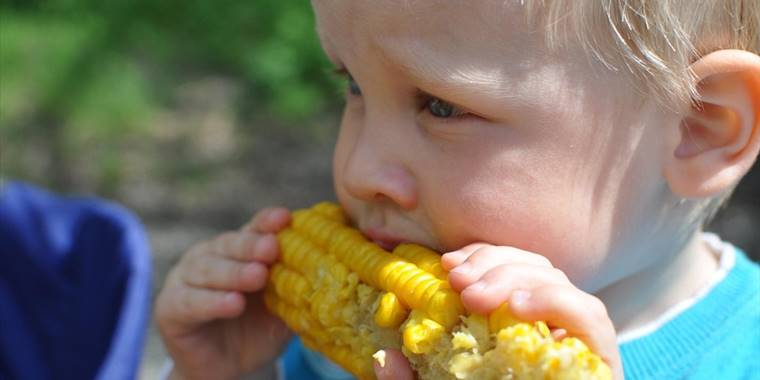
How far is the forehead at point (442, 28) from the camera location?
1542 millimetres

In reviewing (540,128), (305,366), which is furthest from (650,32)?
(305,366)

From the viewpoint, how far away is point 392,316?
1.59 m

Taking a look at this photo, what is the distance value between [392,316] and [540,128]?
0.36m

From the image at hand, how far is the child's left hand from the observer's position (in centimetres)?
138

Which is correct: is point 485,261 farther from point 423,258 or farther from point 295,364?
point 295,364

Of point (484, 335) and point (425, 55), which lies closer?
point (484, 335)

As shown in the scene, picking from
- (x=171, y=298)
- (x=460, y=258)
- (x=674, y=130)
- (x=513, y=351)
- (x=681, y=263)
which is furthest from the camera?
(x=171, y=298)

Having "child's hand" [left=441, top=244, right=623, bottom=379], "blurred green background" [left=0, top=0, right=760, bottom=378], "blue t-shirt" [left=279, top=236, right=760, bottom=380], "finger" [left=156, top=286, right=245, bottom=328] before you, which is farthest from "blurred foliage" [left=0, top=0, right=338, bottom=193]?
"child's hand" [left=441, top=244, right=623, bottom=379]

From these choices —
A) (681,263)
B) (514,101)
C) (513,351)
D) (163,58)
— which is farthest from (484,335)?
(163,58)

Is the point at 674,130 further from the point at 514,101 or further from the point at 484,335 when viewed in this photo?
the point at 484,335

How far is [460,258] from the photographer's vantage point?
1568 millimetres

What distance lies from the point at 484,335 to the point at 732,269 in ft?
2.78

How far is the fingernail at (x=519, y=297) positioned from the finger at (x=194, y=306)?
80cm

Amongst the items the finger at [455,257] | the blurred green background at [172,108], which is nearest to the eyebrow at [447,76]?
the finger at [455,257]
